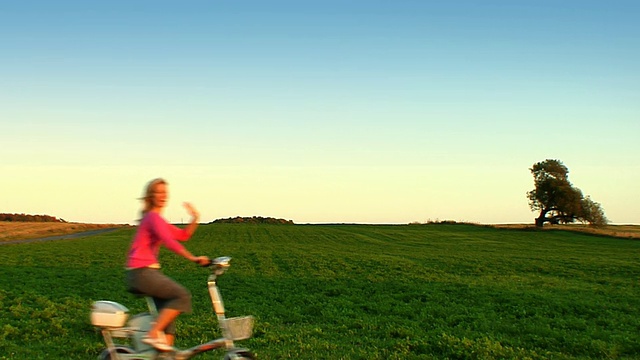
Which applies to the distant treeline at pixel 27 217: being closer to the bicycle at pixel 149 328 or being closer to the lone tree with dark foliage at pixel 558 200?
the lone tree with dark foliage at pixel 558 200

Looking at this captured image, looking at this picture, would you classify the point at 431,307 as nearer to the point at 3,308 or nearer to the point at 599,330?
the point at 599,330

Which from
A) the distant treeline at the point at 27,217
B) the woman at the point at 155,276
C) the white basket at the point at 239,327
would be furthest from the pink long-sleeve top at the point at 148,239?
the distant treeline at the point at 27,217

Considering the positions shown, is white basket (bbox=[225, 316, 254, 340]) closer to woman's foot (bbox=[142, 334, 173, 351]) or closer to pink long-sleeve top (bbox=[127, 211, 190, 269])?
woman's foot (bbox=[142, 334, 173, 351])

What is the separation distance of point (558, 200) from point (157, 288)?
108 metres

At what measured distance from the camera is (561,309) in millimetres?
18578

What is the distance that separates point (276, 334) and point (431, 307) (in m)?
6.49

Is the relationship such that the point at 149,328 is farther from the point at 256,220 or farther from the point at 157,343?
the point at 256,220

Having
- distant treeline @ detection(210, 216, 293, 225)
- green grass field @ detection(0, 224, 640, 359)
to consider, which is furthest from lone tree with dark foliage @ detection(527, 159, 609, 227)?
green grass field @ detection(0, 224, 640, 359)

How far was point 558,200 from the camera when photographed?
352 ft

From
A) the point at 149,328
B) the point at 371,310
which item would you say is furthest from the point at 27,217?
the point at 149,328

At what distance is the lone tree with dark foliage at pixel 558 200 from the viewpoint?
106 metres

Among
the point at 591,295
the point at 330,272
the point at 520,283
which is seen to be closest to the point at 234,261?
the point at 330,272

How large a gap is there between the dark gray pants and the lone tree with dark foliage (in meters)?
107

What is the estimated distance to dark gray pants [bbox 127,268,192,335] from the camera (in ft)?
24.6
